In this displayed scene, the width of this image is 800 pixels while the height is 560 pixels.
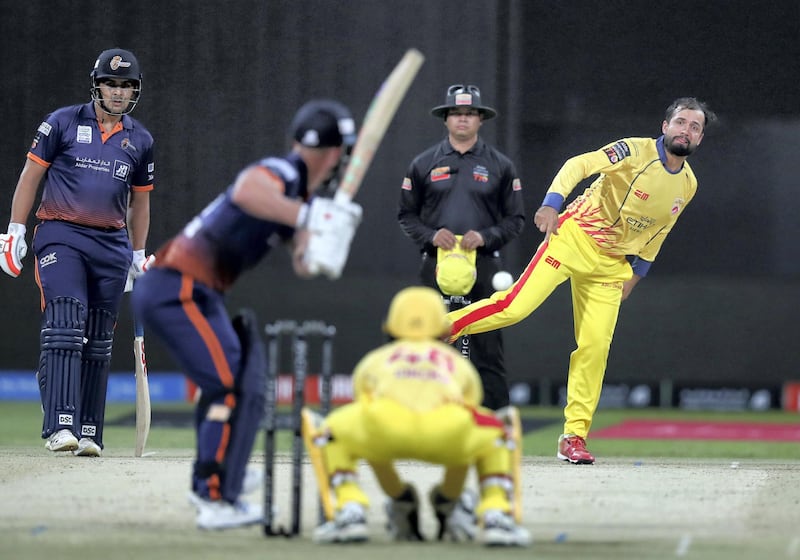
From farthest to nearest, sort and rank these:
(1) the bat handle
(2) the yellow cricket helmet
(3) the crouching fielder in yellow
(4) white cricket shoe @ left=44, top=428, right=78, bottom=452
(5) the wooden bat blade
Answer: (4) white cricket shoe @ left=44, top=428, right=78, bottom=452 < (5) the wooden bat blade < (1) the bat handle < (2) the yellow cricket helmet < (3) the crouching fielder in yellow

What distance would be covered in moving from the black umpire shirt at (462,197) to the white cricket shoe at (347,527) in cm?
307

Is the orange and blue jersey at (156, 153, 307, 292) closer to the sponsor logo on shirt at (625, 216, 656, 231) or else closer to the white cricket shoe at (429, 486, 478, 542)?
the white cricket shoe at (429, 486, 478, 542)

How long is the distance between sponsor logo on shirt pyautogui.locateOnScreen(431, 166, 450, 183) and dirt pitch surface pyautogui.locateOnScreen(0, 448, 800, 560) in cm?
156

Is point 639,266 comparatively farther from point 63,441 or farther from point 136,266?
point 63,441

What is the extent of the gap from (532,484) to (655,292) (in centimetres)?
619

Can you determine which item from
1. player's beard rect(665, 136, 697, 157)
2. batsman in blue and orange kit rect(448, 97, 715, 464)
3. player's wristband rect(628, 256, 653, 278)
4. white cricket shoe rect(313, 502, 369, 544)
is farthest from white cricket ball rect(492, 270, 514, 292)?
white cricket shoe rect(313, 502, 369, 544)

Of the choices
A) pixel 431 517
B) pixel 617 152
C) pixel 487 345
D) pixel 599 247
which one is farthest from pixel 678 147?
pixel 431 517

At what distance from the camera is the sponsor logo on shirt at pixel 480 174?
7.20m

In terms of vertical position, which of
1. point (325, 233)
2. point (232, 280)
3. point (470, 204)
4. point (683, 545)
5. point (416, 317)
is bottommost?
point (683, 545)

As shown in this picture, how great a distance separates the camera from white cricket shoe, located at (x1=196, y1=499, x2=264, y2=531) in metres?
4.37

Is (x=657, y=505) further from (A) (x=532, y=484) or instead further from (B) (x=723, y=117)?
(B) (x=723, y=117)

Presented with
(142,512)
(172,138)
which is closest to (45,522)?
(142,512)

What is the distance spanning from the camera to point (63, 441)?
251 inches

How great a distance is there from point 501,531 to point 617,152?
3.06 meters
